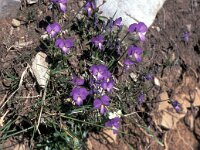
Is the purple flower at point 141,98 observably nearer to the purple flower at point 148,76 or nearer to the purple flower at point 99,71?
the purple flower at point 148,76

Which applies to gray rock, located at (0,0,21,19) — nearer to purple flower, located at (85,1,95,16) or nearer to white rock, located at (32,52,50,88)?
white rock, located at (32,52,50,88)

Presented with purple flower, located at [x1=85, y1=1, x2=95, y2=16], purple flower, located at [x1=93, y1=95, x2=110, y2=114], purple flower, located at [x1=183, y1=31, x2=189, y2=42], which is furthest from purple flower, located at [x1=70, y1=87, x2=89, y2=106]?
purple flower, located at [x1=183, y1=31, x2=189, y2=42]

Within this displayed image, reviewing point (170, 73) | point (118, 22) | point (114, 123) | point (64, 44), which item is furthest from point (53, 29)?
point (170, 73)

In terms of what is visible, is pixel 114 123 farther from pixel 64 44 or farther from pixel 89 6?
pixel 89 6

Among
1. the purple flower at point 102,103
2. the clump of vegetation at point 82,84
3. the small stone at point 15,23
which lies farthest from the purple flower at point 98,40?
the small stone at point 15,23

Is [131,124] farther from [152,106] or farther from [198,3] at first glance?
[198,3]

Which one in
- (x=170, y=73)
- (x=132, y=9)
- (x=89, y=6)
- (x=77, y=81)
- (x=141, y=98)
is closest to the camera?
(x=77, y=81)

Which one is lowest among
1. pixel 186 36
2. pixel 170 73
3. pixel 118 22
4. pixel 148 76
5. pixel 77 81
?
pixel 77 81
